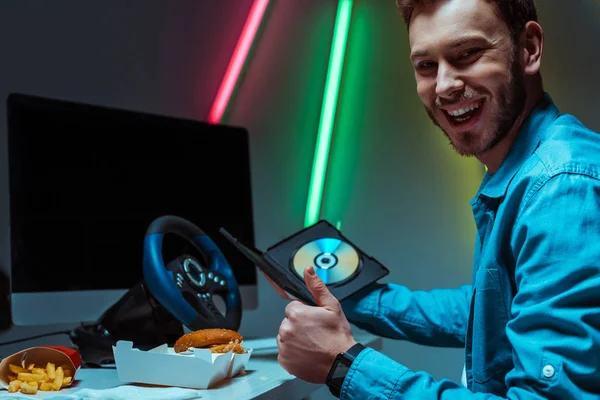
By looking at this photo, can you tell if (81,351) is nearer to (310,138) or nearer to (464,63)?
(464,63)

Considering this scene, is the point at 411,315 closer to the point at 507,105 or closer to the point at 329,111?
the point at 507,105

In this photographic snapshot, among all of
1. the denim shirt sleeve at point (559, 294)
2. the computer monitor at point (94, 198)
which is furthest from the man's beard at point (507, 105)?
the computer monitor at point (94, 198)

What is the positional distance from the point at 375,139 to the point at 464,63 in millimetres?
858

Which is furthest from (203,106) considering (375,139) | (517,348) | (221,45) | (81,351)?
(517,348)

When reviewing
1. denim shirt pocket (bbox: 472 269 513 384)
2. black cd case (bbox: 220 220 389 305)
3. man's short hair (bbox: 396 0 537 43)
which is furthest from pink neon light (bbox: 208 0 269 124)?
denim shirt pocket (bbox: 472 269 513 384)

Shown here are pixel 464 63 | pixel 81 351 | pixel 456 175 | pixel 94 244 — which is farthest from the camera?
pixel 456 175

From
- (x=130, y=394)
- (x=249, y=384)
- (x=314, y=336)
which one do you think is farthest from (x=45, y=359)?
(x=314, y=336)

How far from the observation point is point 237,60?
1850 millimetres

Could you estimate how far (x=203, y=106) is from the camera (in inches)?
70.2

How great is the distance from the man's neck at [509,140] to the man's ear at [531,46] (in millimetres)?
41

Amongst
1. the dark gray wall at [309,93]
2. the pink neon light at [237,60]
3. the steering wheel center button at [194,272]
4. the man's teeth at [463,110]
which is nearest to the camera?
the man's teeth at [463,110]

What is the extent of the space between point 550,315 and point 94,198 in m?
0.92

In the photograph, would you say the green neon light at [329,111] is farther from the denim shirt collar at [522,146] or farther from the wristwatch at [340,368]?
the wristwatch at [340,368]

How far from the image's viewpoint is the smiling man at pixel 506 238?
70cm
